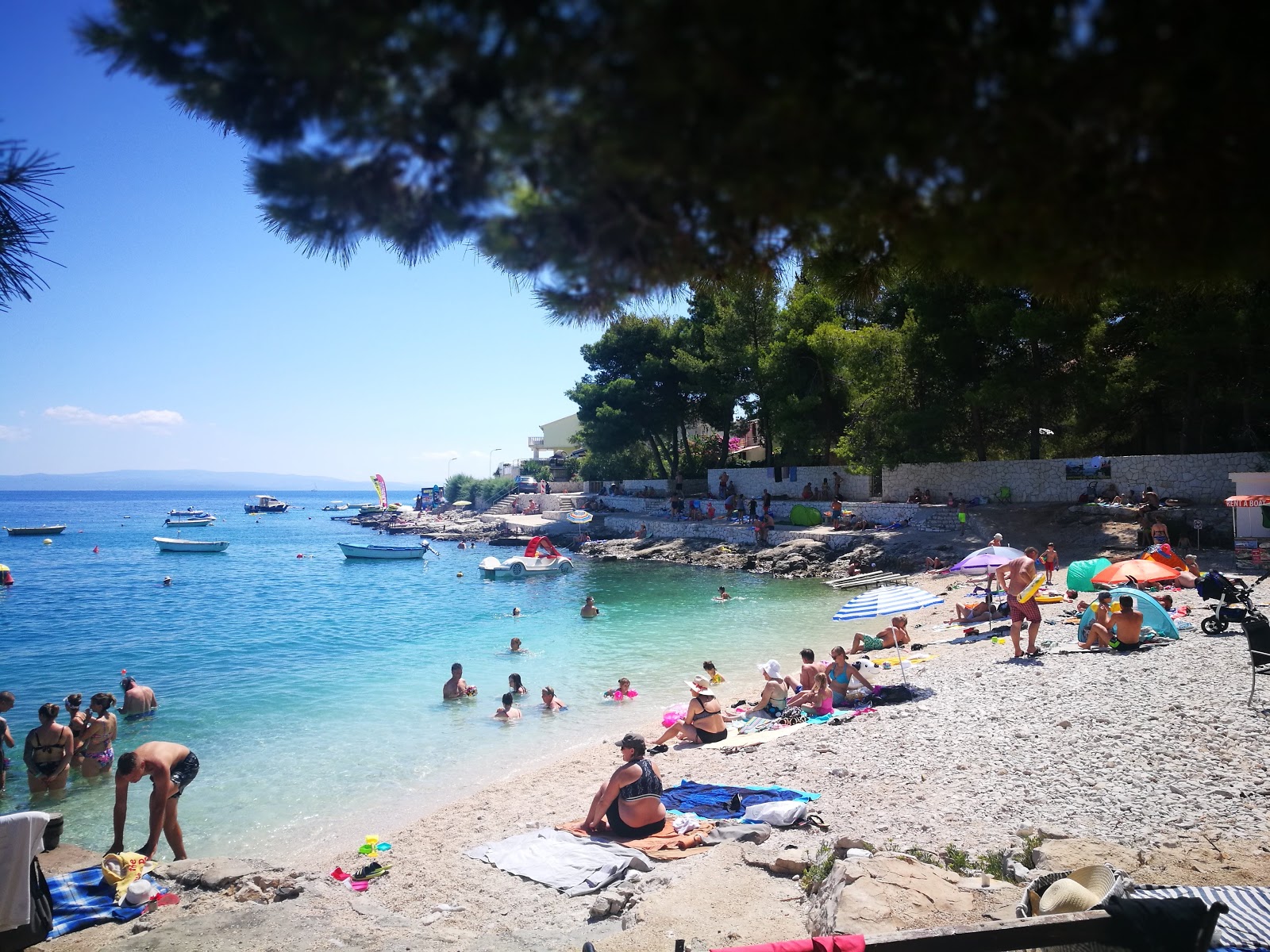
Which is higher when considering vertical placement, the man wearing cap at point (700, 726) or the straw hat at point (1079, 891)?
the straw hat at point (1079, 891)

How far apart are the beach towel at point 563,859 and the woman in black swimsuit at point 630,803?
0.67 feet

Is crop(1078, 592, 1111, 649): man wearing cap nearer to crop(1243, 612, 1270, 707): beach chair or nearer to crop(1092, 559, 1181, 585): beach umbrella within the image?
crop(1092, 559, 1181, 585): beach umbrella

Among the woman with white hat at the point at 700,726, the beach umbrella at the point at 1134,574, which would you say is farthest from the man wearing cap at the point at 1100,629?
the woman with white hat at the point at 700,726

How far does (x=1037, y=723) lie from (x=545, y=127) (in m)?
8.30

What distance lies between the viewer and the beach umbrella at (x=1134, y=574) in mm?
13297

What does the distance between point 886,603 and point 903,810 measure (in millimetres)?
5486

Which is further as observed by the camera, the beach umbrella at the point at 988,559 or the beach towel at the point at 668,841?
the beach umbrella at the point at 988,559

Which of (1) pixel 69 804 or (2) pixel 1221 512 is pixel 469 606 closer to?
(1) pixel 69 804

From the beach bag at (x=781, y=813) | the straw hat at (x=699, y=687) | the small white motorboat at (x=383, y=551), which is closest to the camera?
the beach bag at (x=781, y=813)

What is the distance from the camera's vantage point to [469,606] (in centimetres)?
2614

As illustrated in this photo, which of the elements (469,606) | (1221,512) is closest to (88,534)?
(469,606)

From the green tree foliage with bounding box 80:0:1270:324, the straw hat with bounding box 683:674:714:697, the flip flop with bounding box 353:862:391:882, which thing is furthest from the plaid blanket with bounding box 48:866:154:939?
the straw hat with bounding box 683:674:714:697

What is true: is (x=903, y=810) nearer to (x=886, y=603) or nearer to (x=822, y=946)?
(x=822, y=946)

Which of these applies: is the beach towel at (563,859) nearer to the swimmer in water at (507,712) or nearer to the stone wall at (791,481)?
the swimmer in water at (507,712)
